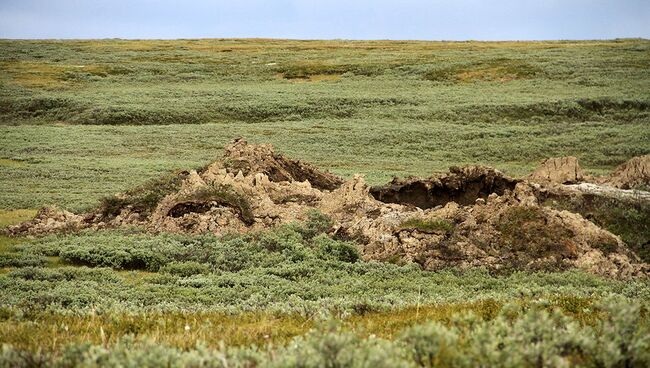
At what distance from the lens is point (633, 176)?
21.8 metres

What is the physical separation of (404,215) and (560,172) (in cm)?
679

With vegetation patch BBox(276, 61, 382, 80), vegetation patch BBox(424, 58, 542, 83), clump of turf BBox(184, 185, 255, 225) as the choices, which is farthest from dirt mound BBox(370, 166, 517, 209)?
vegetation patch BBox(276, 61, 382, 80)

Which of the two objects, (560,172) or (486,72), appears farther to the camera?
(486,72)

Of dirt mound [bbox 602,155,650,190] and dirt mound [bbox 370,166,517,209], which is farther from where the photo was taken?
dirt mound [bbox 370,166,517,209]

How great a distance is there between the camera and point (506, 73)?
3071 inches

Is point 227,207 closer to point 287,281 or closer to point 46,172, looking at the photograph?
point 287,281

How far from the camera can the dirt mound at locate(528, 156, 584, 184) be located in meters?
22.0

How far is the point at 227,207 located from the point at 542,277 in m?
9.25

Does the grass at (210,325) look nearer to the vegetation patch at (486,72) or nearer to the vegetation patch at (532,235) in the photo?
the vegetation patch at (532,235)

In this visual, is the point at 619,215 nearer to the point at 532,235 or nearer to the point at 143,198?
the point at 532,235

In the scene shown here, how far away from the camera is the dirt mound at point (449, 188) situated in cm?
2155

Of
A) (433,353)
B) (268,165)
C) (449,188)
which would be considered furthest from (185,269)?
(433,353)

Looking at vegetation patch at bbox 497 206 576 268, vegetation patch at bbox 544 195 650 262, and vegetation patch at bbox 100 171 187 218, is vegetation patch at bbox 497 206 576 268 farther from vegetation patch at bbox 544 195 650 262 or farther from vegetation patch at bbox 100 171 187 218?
vegetation patch at bbox 100 171 187 218

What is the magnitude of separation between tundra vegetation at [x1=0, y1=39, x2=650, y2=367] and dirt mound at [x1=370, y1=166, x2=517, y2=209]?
119 inches
